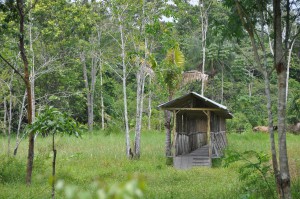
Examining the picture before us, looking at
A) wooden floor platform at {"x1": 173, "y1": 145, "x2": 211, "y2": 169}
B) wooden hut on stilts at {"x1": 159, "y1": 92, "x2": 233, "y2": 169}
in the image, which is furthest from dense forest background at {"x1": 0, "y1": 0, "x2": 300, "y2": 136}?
wooden floor platform at {"x1": 173, "y1": 145, "x2": 211, "y2": 169}

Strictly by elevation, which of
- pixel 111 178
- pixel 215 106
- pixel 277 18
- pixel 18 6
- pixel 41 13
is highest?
pixel 41 13

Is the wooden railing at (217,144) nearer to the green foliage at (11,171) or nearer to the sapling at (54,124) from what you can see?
the green foliage at (11,171)

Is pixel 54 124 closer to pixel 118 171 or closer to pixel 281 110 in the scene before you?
pixel 281 110

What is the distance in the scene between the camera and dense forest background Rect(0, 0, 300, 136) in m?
15.3

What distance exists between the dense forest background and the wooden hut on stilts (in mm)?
942

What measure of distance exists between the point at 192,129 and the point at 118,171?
27.2 ft

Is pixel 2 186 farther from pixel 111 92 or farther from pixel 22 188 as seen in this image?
pixel 111 92

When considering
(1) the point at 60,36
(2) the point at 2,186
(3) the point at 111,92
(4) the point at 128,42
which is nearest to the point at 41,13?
(1) the point at 60,36

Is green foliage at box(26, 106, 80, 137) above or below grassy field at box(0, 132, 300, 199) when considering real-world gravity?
above

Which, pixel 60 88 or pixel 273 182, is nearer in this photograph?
pixel 273 182

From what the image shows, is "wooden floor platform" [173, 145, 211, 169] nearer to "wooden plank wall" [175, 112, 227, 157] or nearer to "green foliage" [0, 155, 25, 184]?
"wooden plank wall" [175, 112, 227, 157]

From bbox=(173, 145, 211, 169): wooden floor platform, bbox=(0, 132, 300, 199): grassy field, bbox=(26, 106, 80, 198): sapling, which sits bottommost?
bbox=(173, 145, 211, 169): wooden floor platform

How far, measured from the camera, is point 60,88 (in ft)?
80.2

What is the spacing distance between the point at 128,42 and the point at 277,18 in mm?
12506
